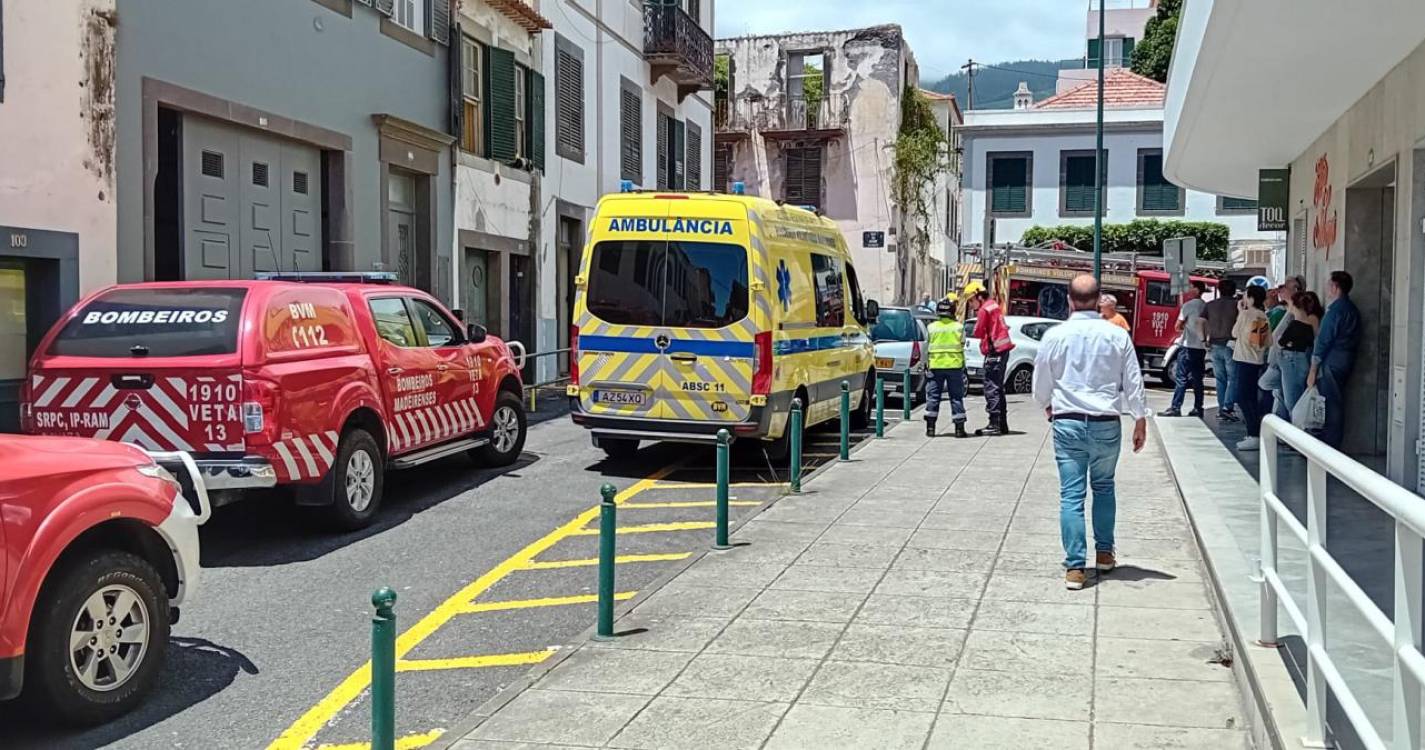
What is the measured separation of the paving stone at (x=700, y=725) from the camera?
4883 millimetres

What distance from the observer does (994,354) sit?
49.2 feet

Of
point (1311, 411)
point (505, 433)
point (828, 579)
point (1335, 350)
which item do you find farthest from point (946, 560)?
point (505, 433)

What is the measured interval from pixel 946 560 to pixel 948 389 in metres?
7.47

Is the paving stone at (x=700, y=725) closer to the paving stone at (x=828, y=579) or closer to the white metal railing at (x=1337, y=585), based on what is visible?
the white metal railing at (x=1337, y=585)

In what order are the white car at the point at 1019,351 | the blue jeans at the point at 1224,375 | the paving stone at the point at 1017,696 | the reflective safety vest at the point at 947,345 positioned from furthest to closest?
the white car at the point at 1019,351
the blue jeans at the point at 1224,375
the reflective safety vest at the point at 947,345
the paving stone at the point at 1017,696

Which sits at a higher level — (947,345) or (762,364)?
(947,345)

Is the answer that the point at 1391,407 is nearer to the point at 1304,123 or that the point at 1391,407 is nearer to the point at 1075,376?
the point at 1304,123

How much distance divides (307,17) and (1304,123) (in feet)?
36.5

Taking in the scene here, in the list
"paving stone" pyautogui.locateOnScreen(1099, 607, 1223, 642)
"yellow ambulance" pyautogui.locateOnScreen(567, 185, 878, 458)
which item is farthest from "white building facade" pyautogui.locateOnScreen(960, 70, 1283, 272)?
"paving stone" pyautogui.locateOnScreen(1099, 607, 1223, 642)

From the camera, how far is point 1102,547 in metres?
7.61

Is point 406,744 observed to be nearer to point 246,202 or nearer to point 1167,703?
point 1167,703

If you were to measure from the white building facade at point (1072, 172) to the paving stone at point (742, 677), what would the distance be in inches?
1414

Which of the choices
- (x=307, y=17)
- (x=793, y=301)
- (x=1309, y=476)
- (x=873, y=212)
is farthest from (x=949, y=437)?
(x=873, y=212)

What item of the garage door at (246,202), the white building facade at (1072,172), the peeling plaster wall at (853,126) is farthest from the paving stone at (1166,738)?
the white building facade at (1072,172)
